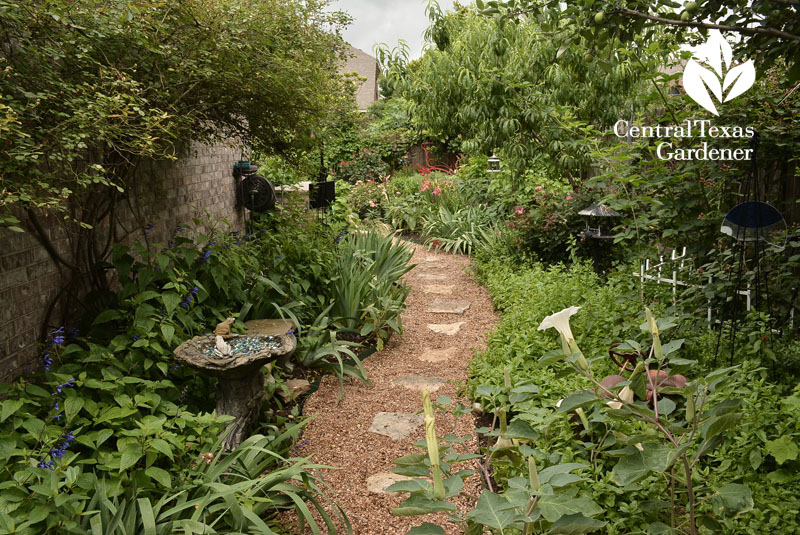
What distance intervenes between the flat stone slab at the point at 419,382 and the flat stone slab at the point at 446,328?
3.32ft

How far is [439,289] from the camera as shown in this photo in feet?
21.8

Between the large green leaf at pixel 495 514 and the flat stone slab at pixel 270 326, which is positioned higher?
the large green leaf at pixel 495 514

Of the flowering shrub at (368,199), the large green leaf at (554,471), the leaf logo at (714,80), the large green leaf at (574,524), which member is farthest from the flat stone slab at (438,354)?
the flowering shrub at (368,199)

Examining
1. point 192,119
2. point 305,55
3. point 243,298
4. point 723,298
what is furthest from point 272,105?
point 723,298

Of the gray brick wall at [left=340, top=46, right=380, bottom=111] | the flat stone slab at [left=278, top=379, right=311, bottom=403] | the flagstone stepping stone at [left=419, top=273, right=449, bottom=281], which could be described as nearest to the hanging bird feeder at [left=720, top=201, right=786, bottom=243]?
the flat stone slab at [left=278, top=379, right=311, bottom=403]

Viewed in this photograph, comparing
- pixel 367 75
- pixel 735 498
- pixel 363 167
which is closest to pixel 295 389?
pixel 735 498

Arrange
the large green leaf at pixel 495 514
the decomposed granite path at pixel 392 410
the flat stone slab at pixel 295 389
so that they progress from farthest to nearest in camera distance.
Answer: the flat stone slab at pixel 295 389 → the decomposed granite path at pixel 392 410 → the large green leaf at pixel 495 514

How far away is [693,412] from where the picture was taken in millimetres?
1280

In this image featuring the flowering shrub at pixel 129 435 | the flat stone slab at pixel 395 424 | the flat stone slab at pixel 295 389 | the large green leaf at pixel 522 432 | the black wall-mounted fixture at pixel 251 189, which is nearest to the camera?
the large green leaf at pixel 522 432

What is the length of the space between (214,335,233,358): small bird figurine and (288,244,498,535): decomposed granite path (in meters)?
0.72

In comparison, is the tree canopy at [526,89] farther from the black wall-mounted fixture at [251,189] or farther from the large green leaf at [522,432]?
the large green leaf at [522,432]

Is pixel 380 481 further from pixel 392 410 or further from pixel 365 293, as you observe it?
pixel 365 293

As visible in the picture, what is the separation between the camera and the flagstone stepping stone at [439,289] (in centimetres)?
652

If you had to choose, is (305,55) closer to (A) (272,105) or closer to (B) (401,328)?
(A) (272,105)
